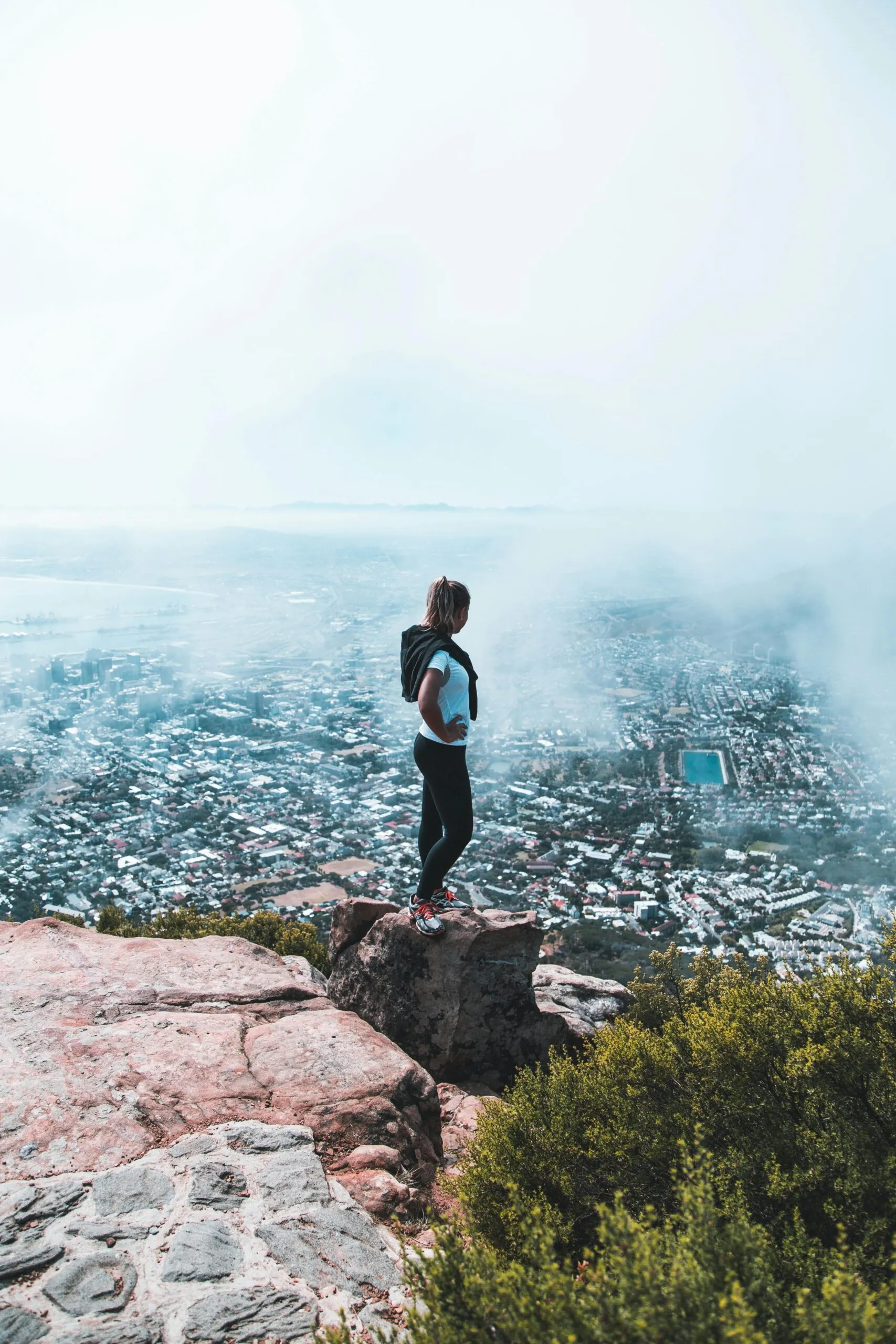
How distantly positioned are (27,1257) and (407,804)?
24249 millimetres

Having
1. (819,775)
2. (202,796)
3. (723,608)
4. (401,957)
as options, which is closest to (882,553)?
(723,608)

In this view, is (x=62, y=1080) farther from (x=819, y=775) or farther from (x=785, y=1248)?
(x=819, y=775)

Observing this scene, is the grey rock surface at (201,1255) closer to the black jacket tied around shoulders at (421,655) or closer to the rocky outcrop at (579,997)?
the black jacket tied around shoulders at (421,655)

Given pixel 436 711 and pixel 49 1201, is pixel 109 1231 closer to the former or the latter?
pixel 49 1201

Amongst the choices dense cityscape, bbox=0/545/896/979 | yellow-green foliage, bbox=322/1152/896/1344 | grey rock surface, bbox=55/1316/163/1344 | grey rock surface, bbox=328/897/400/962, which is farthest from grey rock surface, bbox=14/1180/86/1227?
dense cityscape, bbox=0/545/896/979

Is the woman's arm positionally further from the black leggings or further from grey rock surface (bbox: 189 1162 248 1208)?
grey rock surface (bbox: 189 1162 248 1208)

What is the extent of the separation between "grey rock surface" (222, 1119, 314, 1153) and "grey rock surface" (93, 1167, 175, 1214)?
484mm

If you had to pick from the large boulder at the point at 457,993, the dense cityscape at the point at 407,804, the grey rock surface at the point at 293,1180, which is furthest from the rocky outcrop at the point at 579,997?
the grey rock surface at the point at 293,1180

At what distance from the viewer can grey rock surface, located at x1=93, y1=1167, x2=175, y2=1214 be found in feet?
11.8

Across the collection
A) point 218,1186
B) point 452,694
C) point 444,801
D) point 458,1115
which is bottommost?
point 458,1115

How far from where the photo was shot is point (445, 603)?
19.0ft

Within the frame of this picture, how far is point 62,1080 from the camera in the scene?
14.8 ft

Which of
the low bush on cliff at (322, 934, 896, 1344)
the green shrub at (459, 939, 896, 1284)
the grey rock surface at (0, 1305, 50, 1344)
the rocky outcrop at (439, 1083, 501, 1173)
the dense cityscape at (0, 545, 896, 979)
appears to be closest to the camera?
the low bush on cliff at (322, 934, 896, 1344)

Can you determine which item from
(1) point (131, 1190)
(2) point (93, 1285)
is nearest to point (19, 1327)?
(2) point (93, 1285)
